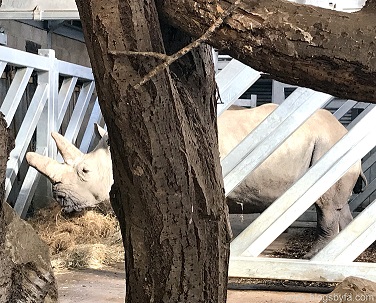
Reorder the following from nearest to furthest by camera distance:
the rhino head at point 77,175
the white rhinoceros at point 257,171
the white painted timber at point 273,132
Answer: the white painted timber at point 273,132
the white rhinoceros at point 257,171
the rhino head at point 77,175

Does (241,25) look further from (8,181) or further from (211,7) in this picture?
(8,181)

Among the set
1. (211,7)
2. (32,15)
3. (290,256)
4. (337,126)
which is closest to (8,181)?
(32,15)

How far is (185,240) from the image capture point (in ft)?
4.81

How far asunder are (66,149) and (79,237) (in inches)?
23.0

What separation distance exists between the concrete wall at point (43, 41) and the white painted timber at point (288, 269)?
8.55ft

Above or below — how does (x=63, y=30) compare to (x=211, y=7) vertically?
above

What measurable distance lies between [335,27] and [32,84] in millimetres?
4285

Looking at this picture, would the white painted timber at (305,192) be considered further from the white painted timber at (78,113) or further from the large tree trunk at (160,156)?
the white painted timber at (78,113)

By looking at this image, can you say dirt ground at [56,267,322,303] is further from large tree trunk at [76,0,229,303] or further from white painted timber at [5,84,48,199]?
large tree trunk at [76,0,229,303]

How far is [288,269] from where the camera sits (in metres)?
3.41

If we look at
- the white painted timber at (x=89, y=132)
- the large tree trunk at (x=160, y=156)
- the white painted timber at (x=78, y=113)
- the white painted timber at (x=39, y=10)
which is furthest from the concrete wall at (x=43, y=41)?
the large tree trunk at (x=160, y=156)

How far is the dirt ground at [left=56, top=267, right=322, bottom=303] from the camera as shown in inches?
123

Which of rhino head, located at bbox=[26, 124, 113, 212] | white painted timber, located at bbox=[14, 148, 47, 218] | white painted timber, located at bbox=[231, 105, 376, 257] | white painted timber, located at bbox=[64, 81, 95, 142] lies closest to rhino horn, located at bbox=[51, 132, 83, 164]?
rhino head, located at bbox=[26, 124, 113, 212]

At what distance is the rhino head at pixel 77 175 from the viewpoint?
14.5 ft
